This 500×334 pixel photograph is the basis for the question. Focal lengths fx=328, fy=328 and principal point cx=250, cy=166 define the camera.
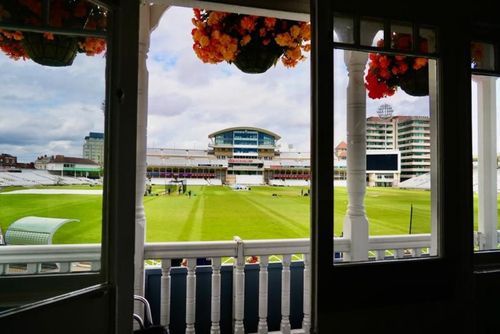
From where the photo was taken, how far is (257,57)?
1820mm

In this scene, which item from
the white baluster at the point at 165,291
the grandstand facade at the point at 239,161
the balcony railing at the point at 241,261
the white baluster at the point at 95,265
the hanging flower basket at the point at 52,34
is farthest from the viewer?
the grandstand facade at the point at 239,161

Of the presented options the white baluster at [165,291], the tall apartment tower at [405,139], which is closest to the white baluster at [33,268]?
the white baluster at [165,291]

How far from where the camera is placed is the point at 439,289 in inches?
52.0

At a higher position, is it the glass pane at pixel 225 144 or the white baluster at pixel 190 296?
the glass pane at pixel 225 144

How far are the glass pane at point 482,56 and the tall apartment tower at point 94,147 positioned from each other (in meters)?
1.55

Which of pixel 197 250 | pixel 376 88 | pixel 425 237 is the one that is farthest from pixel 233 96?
pixel 425 237

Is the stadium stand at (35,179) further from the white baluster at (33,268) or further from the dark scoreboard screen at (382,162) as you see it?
the dark scoreboard screen at (382,162)

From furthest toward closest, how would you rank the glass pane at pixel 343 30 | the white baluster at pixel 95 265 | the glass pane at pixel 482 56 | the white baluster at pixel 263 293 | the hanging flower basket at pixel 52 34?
1. the white baluster at pixel 263 293
2. the glass pane at pixel 482 56
3. the glass pane at pixel 343 30
4. the white baluster at pixel 95 265
5. the hanging flower basket at pixel 52 34

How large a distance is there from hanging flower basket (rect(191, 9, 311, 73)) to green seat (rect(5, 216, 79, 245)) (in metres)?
1.23

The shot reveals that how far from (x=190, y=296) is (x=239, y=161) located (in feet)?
6.64

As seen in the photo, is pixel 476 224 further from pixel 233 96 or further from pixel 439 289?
pixel 233 96

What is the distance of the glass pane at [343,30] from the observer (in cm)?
122

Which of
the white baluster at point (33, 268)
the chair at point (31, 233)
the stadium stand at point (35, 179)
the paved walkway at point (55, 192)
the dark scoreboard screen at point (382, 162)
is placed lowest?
the white baluster at point (33, 268)

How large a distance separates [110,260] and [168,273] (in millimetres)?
993
